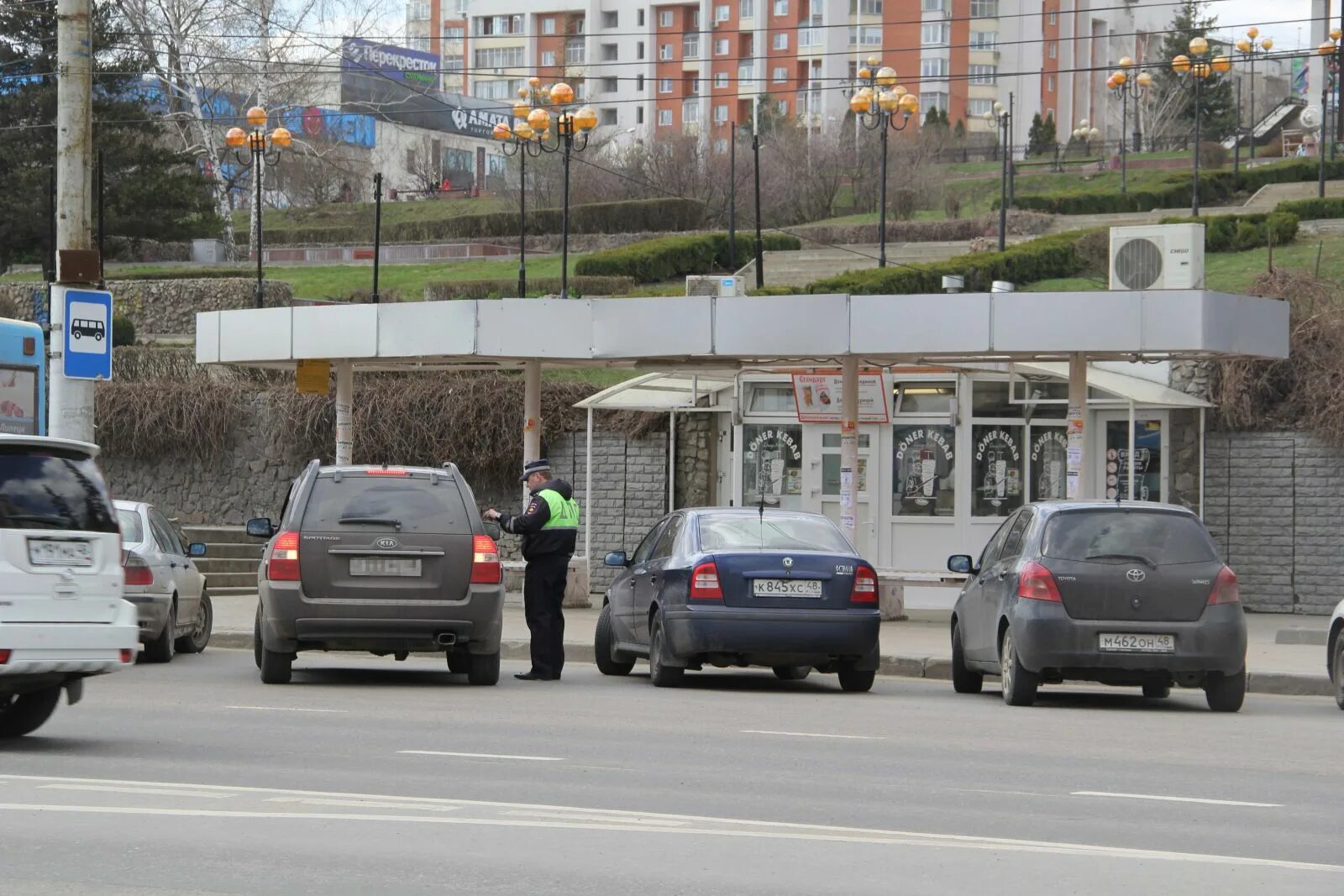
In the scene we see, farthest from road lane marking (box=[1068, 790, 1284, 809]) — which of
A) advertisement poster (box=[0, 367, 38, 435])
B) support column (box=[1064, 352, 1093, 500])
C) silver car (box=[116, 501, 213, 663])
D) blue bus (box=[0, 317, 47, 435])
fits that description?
support column (box=[1064, 352, 1093, 500])

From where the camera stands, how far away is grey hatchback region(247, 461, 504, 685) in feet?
48.1

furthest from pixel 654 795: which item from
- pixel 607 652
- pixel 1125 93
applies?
pixel 1125 93

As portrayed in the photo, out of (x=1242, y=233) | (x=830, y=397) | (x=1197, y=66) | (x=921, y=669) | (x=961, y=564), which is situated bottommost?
(x=921, y=669)

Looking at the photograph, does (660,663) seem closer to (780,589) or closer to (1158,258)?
(780,589)

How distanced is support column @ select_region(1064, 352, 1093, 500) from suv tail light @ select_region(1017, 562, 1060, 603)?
7.39 meters

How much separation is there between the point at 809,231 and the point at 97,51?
74.2 feet

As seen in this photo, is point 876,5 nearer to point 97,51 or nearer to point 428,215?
point 428,215

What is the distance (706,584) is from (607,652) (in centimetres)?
260

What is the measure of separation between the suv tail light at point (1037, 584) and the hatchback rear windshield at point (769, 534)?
5.44 feet

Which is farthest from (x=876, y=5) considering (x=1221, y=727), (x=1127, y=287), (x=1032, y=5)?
(x=1221, y=727)

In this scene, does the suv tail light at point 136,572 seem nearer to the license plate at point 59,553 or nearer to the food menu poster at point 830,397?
the license plate at point 59,553

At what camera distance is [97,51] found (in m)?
57.6

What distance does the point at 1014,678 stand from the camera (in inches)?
568

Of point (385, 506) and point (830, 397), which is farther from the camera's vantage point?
point (830, 397)
